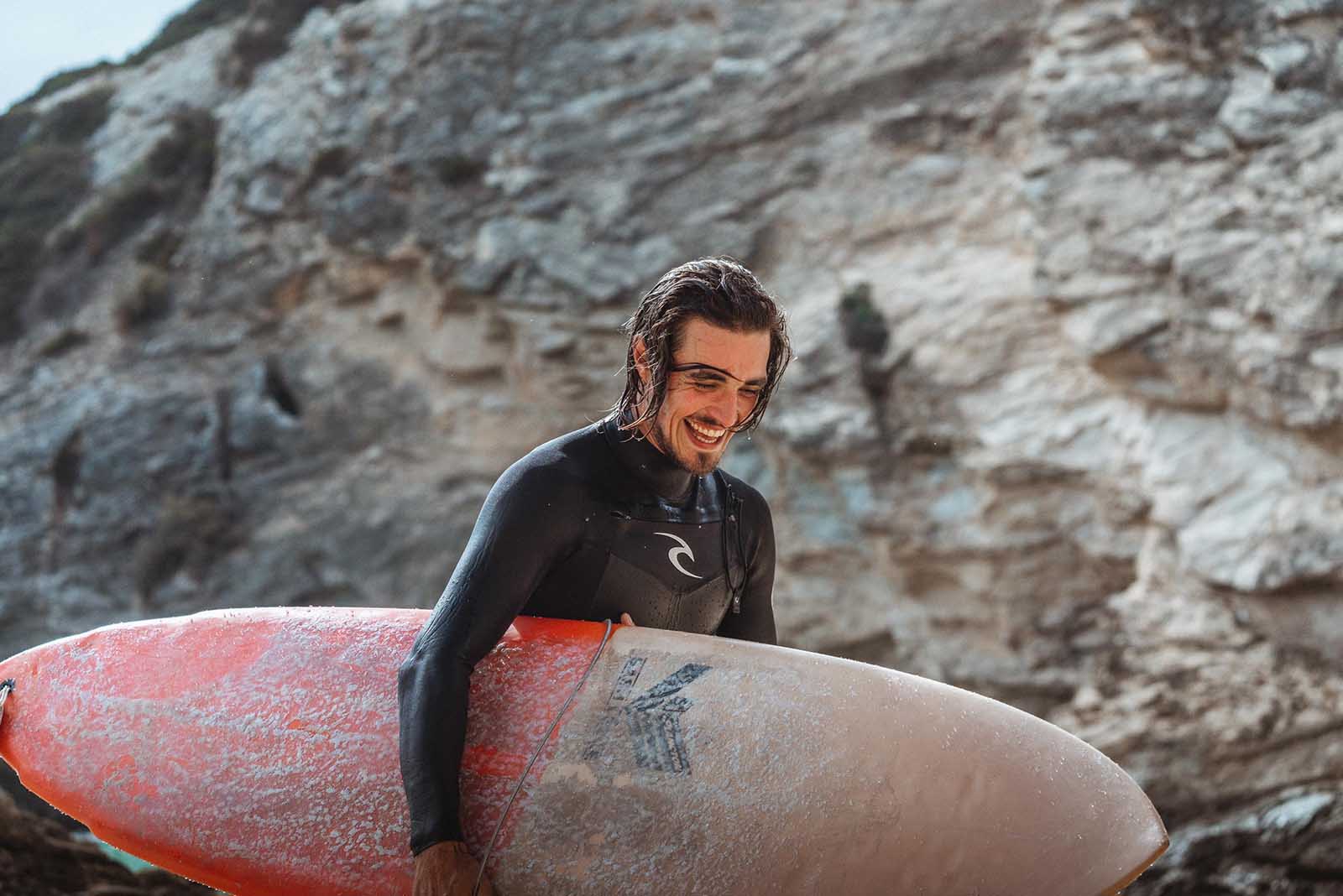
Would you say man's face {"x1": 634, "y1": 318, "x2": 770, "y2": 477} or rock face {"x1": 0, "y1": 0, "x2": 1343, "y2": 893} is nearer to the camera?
man's face {"x1": 634, "y1": 318, "x2": 770, "y2": 477}

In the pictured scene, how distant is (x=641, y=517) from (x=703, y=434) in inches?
7.7

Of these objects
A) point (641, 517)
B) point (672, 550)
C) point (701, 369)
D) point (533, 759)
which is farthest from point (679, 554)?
point (533, 759)

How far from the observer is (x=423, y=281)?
33.6ft

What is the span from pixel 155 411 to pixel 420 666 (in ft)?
32.9

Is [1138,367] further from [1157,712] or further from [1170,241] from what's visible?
[1157,712]

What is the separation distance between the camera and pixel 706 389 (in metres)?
2.10

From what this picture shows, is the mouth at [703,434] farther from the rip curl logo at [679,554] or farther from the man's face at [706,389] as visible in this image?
the rip curl logo at [679,554]

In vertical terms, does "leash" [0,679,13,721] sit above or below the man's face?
below

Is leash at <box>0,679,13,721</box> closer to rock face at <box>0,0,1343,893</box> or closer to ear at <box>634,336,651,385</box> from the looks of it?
ear at <box>634,336,651,385</box>

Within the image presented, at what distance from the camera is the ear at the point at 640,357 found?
7.06 ft

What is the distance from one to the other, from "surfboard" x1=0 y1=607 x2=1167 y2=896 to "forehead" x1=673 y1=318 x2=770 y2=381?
0.51m

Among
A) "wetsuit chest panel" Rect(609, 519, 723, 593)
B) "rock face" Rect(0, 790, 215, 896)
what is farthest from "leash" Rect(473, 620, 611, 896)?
"rock face" Rect(0, 790, 215, 896)

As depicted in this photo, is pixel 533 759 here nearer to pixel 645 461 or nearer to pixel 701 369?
pixel 645 461

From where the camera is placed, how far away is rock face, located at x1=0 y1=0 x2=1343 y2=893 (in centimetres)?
618
